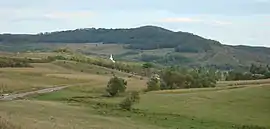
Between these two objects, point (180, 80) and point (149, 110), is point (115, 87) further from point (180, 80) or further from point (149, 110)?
point (180, 80)

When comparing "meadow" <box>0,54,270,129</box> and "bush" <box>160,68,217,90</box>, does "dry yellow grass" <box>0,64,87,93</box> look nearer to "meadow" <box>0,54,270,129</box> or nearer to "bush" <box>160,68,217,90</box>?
"meadow" <box>0,54,270,129</box>

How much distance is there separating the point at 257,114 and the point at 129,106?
16389 millimetres

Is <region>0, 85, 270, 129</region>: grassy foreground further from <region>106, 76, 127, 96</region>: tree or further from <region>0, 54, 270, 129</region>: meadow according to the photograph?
<region>106, 76, 127, 96</region>: tree

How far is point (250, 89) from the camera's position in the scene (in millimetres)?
90125

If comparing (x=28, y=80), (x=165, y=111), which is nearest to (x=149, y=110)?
(x=165, y=111)

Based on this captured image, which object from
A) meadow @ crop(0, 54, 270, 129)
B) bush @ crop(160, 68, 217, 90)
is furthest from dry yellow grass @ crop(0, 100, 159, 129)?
bush @ crop(160, 68, 217, 90)

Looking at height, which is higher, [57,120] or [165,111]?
[57,120]

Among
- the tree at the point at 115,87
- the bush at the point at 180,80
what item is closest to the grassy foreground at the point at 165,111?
the tree at the point at 115,87

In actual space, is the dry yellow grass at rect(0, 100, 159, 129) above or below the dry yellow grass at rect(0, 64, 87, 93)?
above

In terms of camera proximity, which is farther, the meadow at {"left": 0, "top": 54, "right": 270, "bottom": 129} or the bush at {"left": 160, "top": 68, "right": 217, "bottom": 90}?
the bush at {"left": 160, "top": 68, "right": 217, "bottom": 90}

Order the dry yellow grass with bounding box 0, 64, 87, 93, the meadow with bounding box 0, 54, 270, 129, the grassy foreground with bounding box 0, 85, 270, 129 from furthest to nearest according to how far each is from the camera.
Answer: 1. the dry yellow grass with bounding box 0, 64, 87, 93
2. the grassy foreground with bounding box 0, 85, 270, 129
3. the meadow with bounding box 0, 54, 270, 129

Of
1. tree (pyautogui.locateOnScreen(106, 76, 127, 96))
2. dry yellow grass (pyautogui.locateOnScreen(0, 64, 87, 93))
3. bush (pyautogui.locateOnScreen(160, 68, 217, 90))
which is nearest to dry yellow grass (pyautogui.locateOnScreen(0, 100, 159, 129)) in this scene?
tree (pyautogui.locateOnScreen(106, 76, 127, 96))

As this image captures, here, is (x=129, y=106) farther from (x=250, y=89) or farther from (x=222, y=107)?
(x=250, y=89)

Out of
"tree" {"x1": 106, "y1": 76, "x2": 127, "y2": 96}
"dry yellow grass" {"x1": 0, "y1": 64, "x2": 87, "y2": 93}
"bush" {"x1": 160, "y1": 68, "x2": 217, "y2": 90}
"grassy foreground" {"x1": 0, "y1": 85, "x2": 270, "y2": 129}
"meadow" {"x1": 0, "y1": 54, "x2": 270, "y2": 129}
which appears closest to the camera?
"meadow" {"x1": 0, "y1": 54, "x2": 270, "y2": 129}
